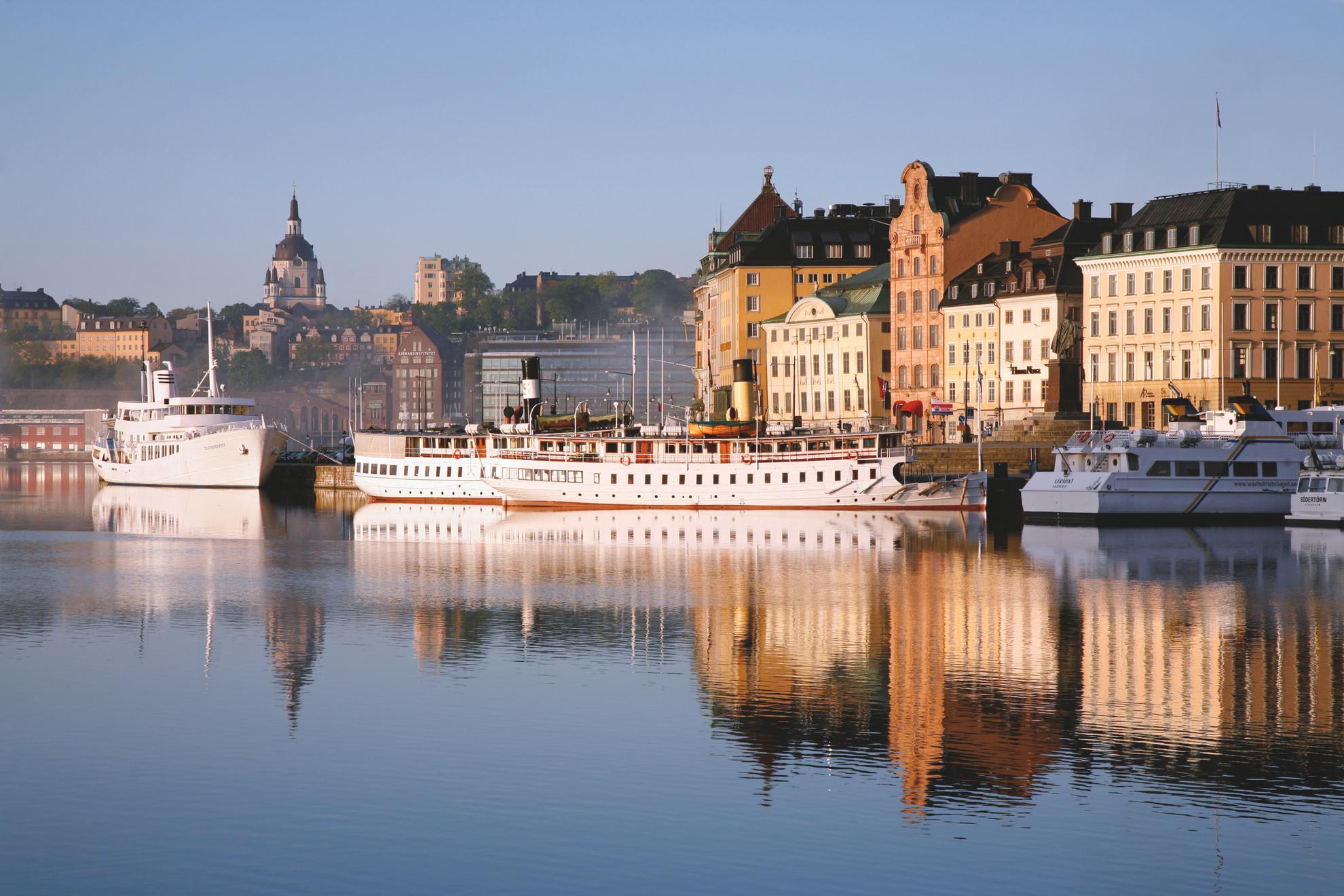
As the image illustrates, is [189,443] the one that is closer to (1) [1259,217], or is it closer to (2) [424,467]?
(2) [424,467]

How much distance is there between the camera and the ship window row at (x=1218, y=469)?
255 feet

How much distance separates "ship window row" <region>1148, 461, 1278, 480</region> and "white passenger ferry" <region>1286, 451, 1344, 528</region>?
143 cm

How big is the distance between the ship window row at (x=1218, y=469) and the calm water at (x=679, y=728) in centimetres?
1672

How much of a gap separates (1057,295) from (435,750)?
8665 centimetres

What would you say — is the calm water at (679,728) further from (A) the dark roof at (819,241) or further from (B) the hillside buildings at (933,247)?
(A) the dark roof at (819,241)

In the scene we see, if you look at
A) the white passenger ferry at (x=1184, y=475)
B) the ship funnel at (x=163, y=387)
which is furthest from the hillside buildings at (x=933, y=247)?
the ship funnel at (x=163, y=387)

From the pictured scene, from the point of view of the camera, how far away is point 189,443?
426ft

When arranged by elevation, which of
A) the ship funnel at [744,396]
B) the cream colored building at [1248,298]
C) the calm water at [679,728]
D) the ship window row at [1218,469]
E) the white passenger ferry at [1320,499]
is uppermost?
the cream colored building at [1248,298]

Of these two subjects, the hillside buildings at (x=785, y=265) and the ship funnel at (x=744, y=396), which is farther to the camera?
the hillside buildings at (x=785, y=265)

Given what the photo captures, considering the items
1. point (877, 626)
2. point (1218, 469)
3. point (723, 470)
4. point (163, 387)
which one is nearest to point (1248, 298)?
point (1218, 469)

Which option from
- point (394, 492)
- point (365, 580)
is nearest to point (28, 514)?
point (394, 492)

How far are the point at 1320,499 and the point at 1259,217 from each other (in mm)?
28266

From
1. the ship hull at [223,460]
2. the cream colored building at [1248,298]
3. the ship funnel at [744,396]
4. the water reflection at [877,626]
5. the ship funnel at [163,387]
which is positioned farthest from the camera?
the ship funnel at [163,387]

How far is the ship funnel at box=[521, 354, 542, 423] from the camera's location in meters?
110
